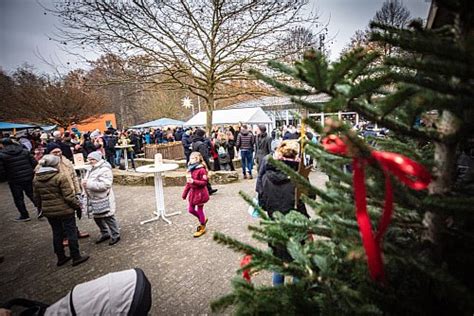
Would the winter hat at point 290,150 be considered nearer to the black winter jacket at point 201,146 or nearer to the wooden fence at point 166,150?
the black winter jacket at point 201,146

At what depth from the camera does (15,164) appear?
22.4ft

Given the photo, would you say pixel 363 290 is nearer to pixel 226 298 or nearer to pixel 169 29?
pixel 226 298

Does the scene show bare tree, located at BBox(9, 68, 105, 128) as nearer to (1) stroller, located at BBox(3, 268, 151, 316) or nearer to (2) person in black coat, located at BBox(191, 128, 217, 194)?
(2) person in black coat, located at BBox(191, 128, 217, 194)

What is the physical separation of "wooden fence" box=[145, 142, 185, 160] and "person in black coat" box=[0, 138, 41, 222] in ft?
27.4

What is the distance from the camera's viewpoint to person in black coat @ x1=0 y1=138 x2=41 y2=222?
6715mm

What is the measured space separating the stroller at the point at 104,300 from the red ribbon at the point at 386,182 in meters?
2.01

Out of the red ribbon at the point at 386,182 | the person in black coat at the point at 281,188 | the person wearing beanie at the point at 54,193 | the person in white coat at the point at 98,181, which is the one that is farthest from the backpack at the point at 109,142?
the red ribbon at the point at 386,182

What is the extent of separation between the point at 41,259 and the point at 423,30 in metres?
6.28

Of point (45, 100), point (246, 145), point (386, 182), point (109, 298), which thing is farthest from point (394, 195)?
point (45, 100)

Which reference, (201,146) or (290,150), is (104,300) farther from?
(201,146)

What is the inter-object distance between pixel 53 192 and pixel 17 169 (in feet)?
12.4

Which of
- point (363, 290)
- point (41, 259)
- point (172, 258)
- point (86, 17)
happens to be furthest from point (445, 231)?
point (86, 17)

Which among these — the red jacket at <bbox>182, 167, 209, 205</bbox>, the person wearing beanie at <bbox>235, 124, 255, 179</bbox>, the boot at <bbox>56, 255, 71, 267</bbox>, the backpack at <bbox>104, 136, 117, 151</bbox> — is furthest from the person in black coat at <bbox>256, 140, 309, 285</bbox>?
the backpack at <bbox>104, 136, 117, 151</bbox>

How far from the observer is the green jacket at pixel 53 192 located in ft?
14.0
